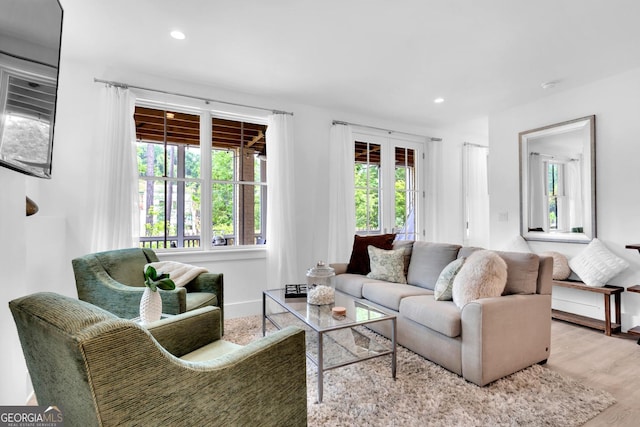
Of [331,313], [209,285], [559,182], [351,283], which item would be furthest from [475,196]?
[209,285]

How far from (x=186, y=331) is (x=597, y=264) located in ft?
12.6

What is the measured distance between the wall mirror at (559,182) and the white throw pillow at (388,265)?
197cm

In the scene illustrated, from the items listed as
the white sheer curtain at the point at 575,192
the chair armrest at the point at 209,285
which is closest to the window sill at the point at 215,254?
the chair armrest at the point at 209,285

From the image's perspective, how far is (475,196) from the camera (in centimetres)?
530

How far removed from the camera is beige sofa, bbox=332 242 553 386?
2.01 m

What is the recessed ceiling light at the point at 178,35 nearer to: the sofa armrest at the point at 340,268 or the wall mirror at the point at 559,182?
the sofa armrest at the point at 340,268

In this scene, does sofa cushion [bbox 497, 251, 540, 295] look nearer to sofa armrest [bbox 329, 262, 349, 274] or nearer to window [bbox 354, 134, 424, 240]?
sofa armrest [bbox 329, 262, 349, 274]

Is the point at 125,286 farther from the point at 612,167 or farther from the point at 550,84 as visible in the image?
the point at 612,167

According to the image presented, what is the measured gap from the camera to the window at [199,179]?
3.32m

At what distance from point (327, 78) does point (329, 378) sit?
2.79 m

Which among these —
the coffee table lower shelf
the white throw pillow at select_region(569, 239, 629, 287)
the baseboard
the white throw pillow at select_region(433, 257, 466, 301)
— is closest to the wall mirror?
the white throw pillow at select_region(569, 239, 629, 287)

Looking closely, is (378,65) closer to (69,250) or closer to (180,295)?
(180,295)

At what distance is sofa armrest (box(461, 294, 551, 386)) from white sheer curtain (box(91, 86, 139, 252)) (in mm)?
3028

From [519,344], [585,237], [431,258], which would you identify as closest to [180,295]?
[431,258]
